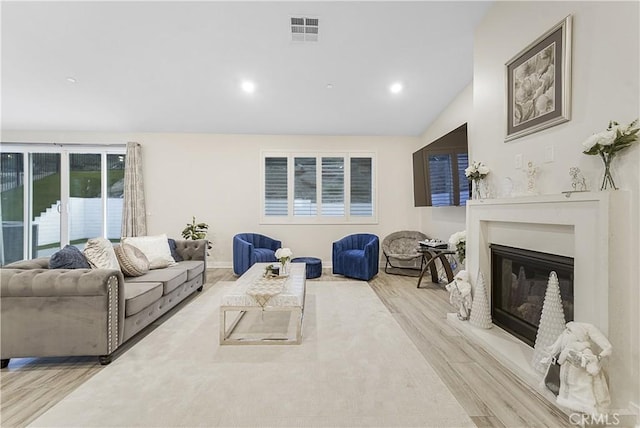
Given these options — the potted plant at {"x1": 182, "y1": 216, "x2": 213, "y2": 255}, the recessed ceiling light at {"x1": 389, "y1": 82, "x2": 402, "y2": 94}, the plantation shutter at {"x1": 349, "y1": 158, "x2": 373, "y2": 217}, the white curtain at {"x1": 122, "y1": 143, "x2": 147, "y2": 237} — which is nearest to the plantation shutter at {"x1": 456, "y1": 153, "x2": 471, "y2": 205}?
the recessed ceiling light at {"x1": 389, "y1": 82, "x2": 402, "y2": 94}

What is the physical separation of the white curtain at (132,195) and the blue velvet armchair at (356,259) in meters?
3.87

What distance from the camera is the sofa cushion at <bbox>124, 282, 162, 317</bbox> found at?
2479 mm

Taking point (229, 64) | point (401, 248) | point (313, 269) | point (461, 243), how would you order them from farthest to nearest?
point (401, 248) → point (313, 269) → point (229, 64) → point (461, 243)

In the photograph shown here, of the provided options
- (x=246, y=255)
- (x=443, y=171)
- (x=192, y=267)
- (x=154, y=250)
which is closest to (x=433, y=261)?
(x=443, y=171)

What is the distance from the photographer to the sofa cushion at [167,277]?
122 inches

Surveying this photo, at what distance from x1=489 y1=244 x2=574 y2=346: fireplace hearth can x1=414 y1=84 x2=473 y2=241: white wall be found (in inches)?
67.3

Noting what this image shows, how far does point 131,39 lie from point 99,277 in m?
2.90

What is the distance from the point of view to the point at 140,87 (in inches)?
174

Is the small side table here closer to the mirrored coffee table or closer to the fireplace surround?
the fireplace surround

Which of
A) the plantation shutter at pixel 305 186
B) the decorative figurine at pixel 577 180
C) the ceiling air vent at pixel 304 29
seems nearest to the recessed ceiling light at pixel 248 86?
the ceiling air vent at pixel 304 29

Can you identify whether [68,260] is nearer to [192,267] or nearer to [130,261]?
[130,261]

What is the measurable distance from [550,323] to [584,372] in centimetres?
46

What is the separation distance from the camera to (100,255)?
2.87 metres

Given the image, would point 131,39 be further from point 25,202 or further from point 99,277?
point 25,202
